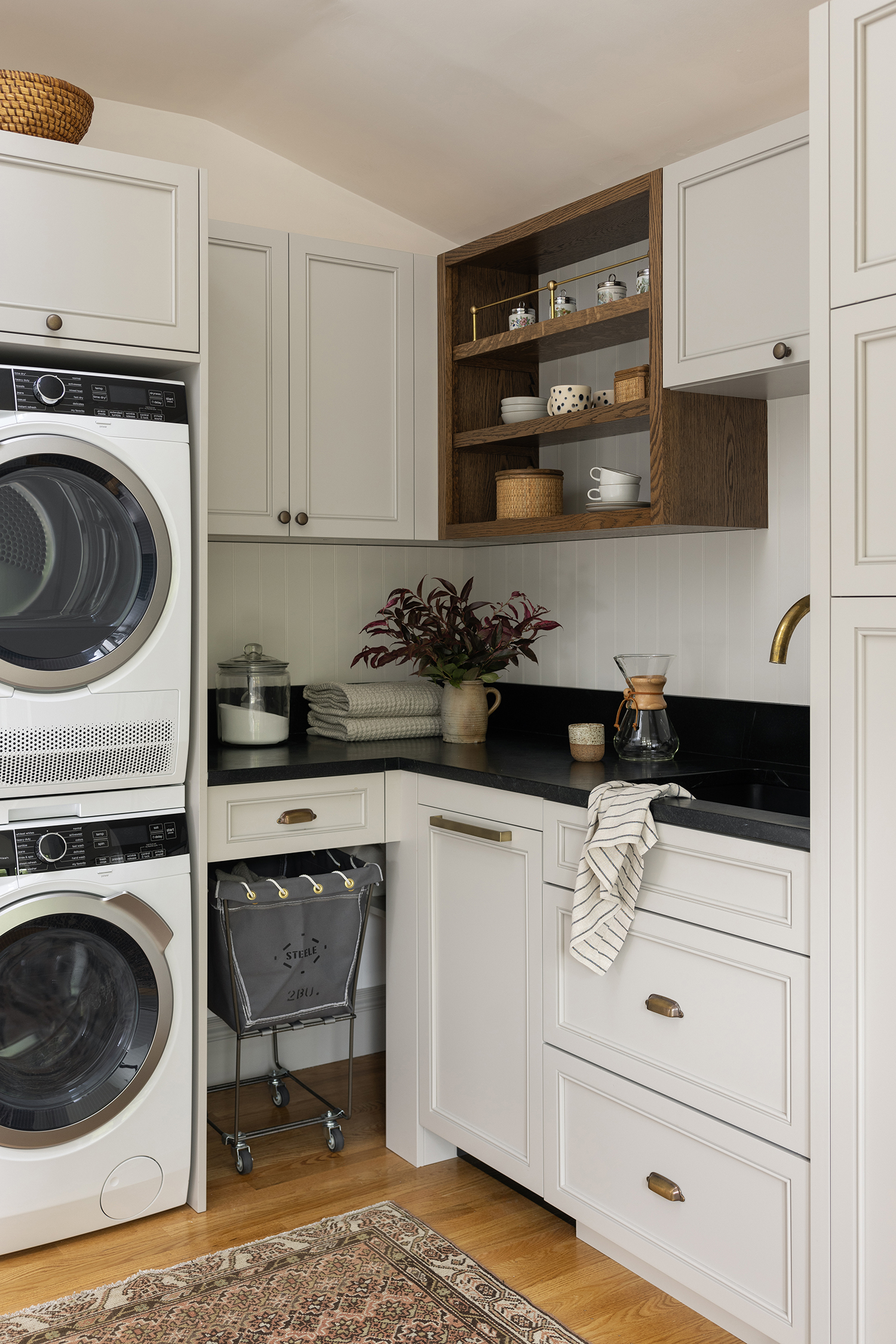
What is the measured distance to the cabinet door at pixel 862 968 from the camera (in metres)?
1.62

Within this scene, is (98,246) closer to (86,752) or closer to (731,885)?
(86,752)

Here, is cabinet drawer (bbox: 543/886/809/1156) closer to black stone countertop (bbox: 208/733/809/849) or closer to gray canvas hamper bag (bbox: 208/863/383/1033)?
black stone countertop (bbox: 208/733/809/849)

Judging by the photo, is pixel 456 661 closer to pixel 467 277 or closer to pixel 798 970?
pixel 467 277

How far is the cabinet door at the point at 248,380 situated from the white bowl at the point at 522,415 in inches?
22.4

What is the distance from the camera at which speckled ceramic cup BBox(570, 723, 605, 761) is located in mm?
2527

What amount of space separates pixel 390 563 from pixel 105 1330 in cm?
209

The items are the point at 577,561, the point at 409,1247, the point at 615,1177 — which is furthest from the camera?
the point at 577,561

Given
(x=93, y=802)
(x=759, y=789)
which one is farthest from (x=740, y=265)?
(x=93, y=802)

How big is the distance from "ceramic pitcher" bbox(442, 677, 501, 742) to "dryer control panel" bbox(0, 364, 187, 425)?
1.01 meters

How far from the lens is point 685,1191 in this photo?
77.3 inches

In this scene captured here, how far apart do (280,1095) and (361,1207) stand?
61cm

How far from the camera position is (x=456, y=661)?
2.91 metres

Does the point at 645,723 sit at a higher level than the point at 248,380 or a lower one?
lower

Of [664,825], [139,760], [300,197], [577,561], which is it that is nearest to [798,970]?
[664,825]
